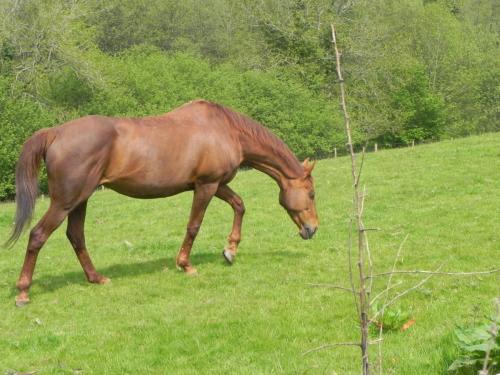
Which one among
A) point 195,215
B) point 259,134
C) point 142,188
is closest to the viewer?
point 142,188

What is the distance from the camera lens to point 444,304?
257 inches

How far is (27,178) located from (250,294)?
3590mm

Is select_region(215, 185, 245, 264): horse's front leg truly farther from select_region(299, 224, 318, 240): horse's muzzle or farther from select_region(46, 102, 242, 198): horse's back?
select_region(299, 224, 318, 240): horse's muzzle

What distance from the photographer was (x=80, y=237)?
9.17 m

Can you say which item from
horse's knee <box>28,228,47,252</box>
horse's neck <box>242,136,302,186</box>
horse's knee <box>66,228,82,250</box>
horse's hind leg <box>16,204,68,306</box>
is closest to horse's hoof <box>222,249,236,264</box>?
horse's neck <box>242,136,302,186</box>

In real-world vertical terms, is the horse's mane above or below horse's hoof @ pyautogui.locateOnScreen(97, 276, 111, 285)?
above

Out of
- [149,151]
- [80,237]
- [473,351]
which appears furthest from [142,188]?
[473,351]

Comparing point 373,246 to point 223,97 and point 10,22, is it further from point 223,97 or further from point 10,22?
point 223,97

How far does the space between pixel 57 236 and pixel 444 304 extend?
10945 millimetres

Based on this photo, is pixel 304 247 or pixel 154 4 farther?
pixel 154 4

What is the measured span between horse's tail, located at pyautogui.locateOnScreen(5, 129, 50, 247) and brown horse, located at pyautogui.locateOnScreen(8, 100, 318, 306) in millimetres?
14

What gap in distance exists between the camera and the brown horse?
26.9ft

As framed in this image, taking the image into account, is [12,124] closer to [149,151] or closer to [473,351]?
[149,151]

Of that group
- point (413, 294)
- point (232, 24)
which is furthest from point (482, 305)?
point (232, 24)
